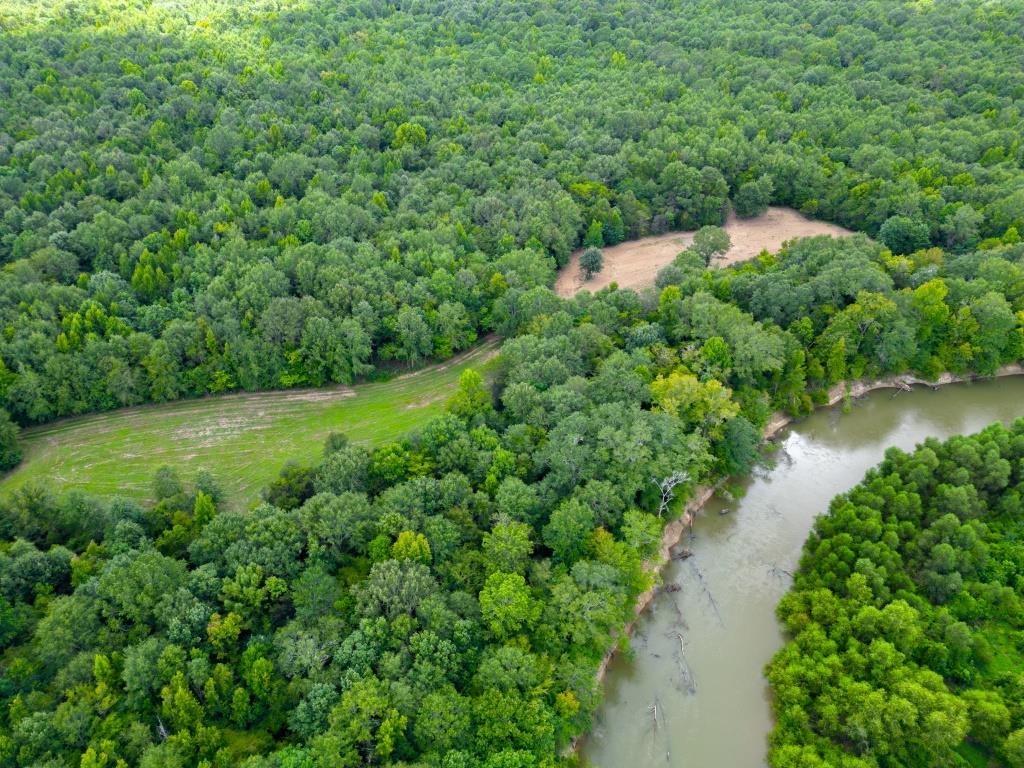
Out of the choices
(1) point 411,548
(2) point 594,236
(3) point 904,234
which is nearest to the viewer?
(1) point 411,548

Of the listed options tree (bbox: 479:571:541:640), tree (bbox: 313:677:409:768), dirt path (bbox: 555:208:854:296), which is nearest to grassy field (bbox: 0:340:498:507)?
tree (bbox: 479:571:541:640)

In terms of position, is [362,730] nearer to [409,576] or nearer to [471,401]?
[409,576]

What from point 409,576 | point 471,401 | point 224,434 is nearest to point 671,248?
point 471,401

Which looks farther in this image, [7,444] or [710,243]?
[710,243]

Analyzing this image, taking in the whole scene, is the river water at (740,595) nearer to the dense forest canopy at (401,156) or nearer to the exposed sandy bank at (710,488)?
the exposed sandy bank at (710,488)

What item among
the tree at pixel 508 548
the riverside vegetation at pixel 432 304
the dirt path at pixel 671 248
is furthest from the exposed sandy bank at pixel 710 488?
the dirt path at pixel 671 248

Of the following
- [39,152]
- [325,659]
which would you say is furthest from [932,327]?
[39,152]
